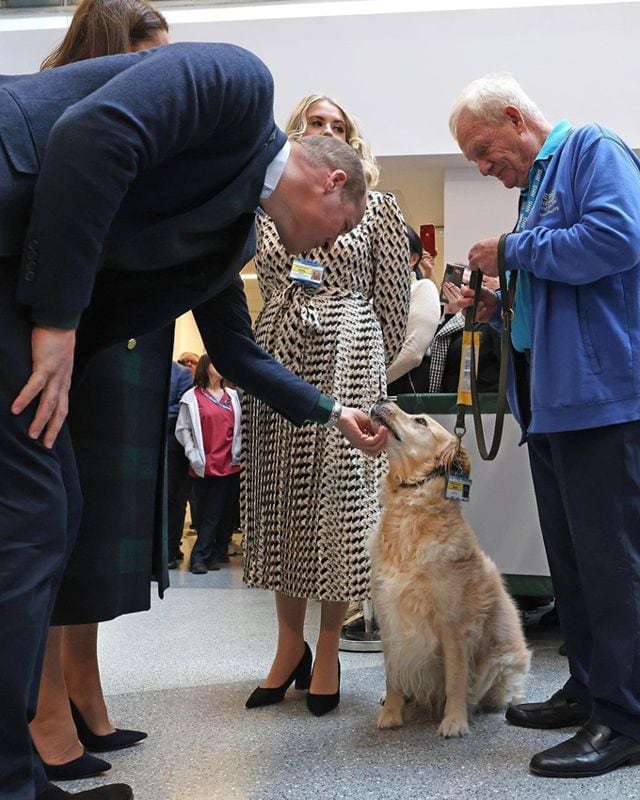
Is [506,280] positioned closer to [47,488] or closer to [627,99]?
[47,488]

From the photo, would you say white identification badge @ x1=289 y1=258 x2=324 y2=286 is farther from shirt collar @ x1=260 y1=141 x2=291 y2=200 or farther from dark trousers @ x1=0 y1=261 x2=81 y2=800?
dark trousers @ x1=0 y1=261 x2=81 y2=800

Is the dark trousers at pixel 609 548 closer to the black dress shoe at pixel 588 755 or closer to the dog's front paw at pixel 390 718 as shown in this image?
the black dress shoe at pixel 588 755

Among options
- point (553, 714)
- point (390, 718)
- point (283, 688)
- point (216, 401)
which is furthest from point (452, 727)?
point (216, 401)

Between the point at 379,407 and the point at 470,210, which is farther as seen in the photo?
the point at 470,210

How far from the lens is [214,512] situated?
22.1 ft

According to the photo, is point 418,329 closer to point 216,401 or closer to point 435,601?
point 435,601

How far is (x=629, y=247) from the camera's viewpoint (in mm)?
1995

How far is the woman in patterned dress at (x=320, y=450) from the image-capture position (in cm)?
264

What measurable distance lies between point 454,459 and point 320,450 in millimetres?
403

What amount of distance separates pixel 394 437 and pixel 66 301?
60.0 inches

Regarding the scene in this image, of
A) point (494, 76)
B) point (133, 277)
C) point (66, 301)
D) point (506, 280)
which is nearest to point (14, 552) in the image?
point (66, 301)

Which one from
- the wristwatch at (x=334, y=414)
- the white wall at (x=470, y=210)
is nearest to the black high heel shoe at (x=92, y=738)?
the wristwatch at (x=334, y=414)

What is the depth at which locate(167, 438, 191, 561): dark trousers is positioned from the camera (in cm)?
673

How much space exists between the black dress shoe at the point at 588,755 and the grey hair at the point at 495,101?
5.06 ft
